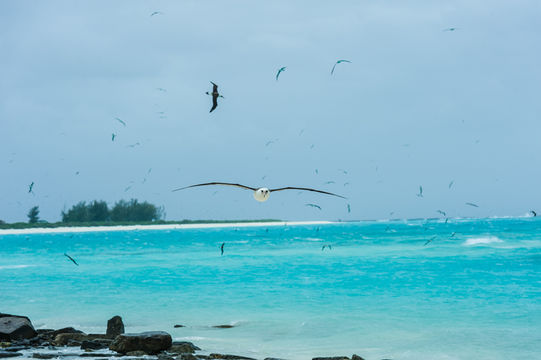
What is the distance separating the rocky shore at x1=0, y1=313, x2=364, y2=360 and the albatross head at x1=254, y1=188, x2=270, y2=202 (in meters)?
3.83

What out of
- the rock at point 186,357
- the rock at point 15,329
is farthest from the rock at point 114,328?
the rock at point 186,357

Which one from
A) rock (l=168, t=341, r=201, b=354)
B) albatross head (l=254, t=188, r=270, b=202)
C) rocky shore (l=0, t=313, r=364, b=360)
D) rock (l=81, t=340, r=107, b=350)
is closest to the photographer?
albatross head (l=254, t=188, r=270, b=202)

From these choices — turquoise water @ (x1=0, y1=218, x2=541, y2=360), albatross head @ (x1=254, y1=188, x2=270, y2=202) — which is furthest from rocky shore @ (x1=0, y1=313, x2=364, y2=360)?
albatross head @ (x1=254, y1=188, x2=270, y2=202)

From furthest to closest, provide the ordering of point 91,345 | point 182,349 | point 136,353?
point 91,345 → point 182,349 → point 136,353

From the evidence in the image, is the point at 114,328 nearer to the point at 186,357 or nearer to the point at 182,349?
the point at 182,349

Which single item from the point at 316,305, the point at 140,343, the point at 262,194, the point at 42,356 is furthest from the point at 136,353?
the point at 316,305

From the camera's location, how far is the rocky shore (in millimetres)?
11586

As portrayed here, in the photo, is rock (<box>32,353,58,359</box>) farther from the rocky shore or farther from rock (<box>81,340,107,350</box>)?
rock (<box>81,340,107,350</box>)

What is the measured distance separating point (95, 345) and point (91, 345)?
0.08 m

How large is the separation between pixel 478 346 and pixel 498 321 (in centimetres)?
388

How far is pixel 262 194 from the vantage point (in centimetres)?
965

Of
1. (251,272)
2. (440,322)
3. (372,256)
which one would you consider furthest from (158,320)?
(372,256)

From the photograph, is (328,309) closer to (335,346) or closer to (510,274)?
(335,346)

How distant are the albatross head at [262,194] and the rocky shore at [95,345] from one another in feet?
12.6
